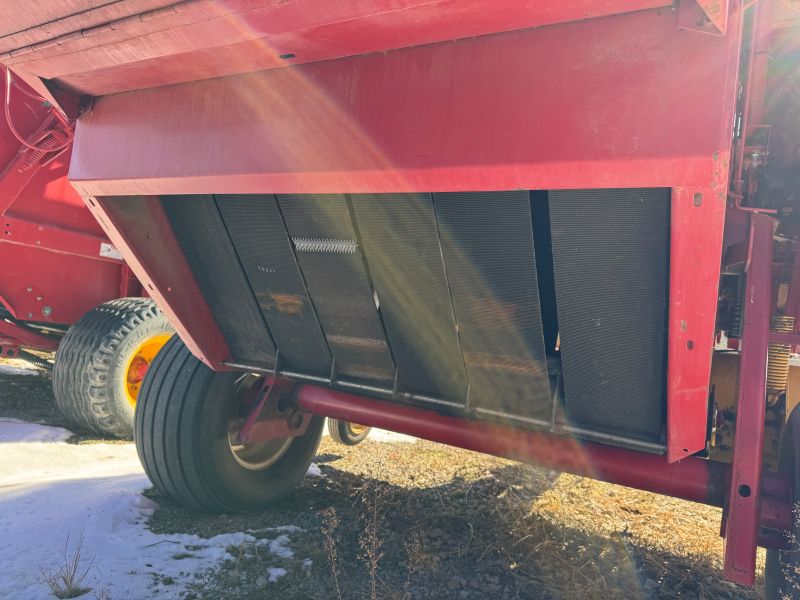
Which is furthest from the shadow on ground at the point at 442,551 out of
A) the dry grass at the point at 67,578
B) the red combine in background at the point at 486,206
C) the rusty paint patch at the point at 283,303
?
the rusty paint patch at the point at 283,303

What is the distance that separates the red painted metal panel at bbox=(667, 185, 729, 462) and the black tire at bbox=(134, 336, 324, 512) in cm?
212

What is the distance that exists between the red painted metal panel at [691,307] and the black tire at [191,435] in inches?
83.4

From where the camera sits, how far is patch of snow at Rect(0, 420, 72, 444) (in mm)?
4336

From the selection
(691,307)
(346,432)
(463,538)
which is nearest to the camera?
(691,307)

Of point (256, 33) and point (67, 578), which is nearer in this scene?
point (256, 33)

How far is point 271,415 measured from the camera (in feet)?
10.5

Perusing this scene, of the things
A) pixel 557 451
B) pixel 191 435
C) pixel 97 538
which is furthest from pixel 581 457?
pixel 97 538

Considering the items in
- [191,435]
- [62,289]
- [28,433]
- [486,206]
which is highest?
[486,206]

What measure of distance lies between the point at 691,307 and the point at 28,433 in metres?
4.58

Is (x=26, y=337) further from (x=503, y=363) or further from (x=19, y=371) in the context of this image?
(x=503, y=363)

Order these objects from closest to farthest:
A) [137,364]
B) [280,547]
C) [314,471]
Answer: [280,547] → [314,471] → [137,364]

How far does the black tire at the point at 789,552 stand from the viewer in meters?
1.96

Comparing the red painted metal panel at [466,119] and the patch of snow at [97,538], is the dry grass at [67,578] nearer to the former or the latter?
the patch of snow at [97,538]

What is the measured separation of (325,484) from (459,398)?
Answer: 1597 mm
